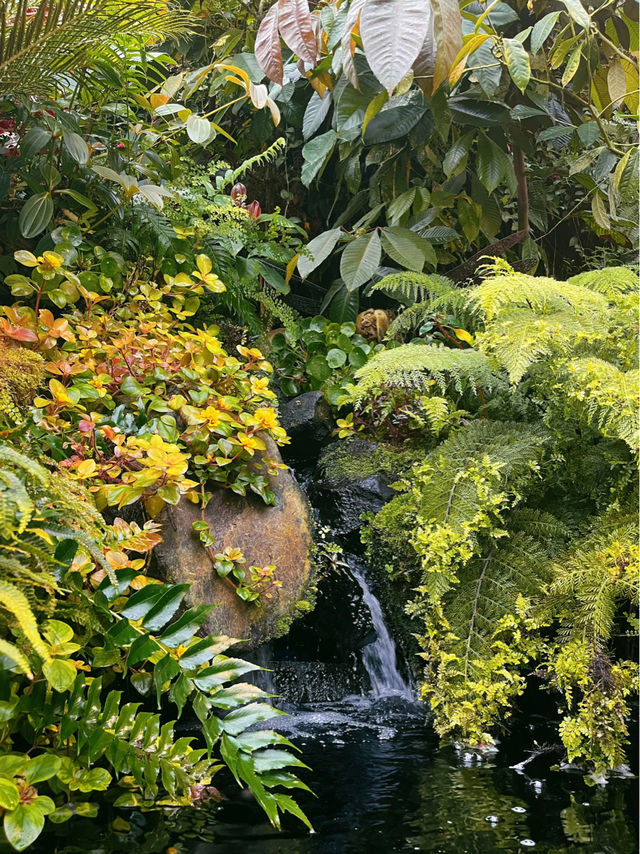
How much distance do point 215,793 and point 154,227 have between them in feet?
7.06

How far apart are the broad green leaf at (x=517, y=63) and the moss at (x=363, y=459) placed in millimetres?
1362

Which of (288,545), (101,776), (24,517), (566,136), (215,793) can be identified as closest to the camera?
(24,517)

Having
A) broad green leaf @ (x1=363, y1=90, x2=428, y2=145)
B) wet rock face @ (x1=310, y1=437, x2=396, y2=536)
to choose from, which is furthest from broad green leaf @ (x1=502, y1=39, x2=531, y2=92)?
wet rock face @ (x1=310, y1=437, x2=396, y2=536)

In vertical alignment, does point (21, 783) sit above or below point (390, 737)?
above

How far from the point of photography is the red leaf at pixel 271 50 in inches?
94.5

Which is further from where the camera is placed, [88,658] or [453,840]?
[88,658]

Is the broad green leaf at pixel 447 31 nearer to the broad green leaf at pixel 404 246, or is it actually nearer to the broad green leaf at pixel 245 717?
the broad green leaf at pixel 404 246

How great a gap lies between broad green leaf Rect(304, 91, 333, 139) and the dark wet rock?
4.75 ft

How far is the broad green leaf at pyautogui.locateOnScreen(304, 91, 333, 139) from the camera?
3.67 meters

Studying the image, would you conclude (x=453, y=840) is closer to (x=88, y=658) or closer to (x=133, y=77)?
(x=88, y=658)

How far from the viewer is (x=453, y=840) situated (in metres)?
1.42

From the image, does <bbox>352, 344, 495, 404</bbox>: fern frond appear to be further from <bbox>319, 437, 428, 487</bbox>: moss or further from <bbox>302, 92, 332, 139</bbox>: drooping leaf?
<bbox>302, 92, 332, 139</bbox>: drooping leaf

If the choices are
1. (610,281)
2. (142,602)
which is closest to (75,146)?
(142,602)

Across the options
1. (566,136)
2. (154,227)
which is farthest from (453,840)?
(566,136)
